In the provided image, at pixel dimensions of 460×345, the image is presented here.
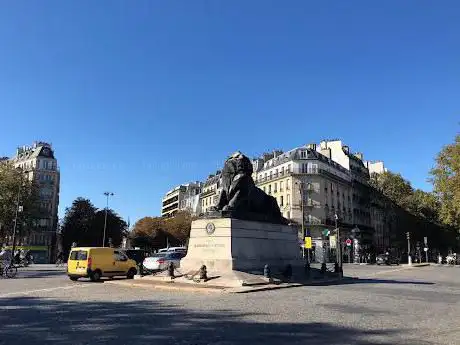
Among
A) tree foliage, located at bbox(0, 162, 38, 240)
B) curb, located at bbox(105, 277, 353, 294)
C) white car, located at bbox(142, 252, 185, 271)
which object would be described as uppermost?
tree foliage, located at bbox(0, 162, 38, 240)

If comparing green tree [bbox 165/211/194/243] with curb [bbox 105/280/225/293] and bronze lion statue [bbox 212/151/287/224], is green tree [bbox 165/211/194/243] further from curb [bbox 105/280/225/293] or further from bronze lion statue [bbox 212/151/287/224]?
curb [bbox 105/280/225/293]

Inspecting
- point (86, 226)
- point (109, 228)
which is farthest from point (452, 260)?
point (86, 226)

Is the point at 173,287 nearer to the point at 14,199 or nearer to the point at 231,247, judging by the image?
the point at 231,247

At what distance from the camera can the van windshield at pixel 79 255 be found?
77.8 feet

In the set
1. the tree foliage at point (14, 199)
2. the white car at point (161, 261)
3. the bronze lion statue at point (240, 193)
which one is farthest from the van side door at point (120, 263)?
the tree foliage at point (14, 199)

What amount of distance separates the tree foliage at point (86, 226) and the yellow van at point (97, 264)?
188ft

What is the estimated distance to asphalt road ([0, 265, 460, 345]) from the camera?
8.51 meters

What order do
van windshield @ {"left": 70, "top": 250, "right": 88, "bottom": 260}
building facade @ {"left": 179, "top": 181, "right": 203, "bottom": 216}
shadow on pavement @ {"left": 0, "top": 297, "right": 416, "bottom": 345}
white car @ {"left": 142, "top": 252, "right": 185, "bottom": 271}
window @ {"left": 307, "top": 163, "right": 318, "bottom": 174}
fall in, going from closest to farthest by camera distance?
shadow on pavement @ {"left": 0, "top": 297, "right": 416, "bottom": 345} < van windshield @ {"left": 70, "top": 250, "right": 88, "bottom": 260} < white car @ {"left": 142, "top": 252, "right": 185, "bottom": 271} < window @ {"left": 307, "top": 163, "right": 318, "bottom": 174} < building facade @ {"left": 179, "top": 181, "right": 203, "bottom": 216}

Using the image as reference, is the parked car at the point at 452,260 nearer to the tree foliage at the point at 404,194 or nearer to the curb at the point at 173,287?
the tree foliage at the point at 404,194

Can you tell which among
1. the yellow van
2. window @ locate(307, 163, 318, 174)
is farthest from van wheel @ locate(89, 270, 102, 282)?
window @ locate(307, 163, 318, 174)

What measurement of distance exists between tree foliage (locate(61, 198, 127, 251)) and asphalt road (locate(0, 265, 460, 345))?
6635 centimetres

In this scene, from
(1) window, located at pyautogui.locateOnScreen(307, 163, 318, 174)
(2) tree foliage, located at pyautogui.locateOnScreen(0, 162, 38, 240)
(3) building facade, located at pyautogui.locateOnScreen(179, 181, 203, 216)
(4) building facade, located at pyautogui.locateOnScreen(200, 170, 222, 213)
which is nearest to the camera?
(2) tree foliage, located at pyautogui.locateOnScreen(0, 162, 38, 240)

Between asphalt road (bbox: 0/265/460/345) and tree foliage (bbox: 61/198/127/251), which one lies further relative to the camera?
tree foliage (bbox: 61/198/127/251)

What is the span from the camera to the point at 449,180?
41781mm
